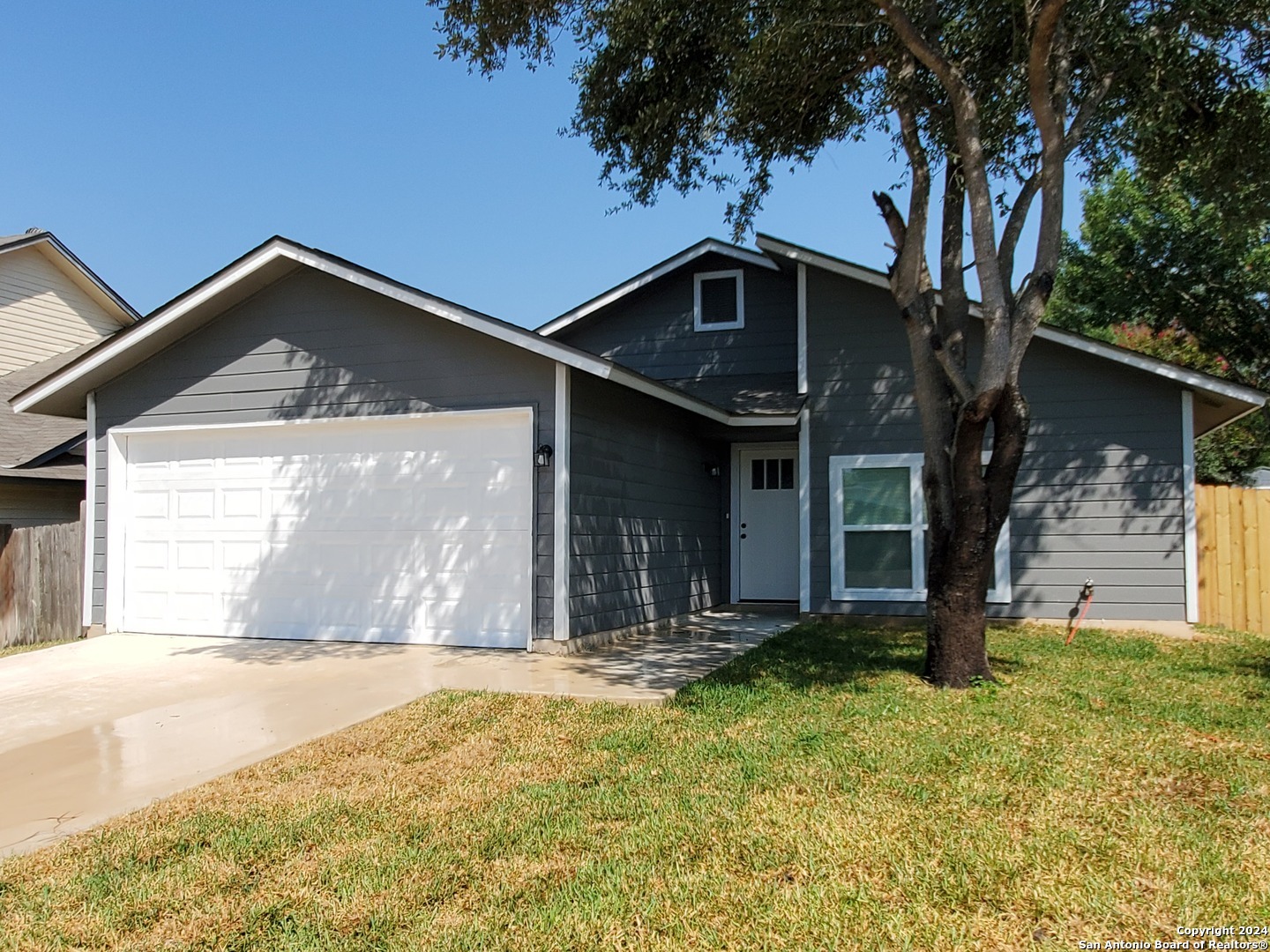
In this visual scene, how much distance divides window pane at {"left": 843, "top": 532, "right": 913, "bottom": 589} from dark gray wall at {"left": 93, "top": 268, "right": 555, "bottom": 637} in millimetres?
4248

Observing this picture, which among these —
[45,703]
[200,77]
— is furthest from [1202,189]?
[200,77]

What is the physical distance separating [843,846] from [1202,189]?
30.1 ft

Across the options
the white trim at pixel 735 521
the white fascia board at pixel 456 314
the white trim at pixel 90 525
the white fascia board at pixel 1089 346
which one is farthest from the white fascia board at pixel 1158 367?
the white trim at pixel 90 525

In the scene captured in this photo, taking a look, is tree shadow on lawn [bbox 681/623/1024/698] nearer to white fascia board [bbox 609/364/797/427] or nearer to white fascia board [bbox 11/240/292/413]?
white fascia board [bbox 609/364/797/427]

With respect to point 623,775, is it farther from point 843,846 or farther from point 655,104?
point 655,104

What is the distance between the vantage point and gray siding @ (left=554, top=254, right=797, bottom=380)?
12.2 m

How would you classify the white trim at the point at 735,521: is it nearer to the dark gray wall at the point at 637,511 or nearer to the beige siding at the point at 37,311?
the dark gray wall at the point at 637,511

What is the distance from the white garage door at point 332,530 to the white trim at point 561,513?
1.02ft

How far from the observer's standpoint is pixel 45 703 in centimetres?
661

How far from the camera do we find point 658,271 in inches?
490

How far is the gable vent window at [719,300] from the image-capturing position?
40.7ft

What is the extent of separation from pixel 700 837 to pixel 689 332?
961cm

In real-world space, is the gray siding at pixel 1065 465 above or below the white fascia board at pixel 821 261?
below

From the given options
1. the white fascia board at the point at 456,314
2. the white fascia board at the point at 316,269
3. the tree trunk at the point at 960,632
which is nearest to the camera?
the tree trunk at the point at 960,632
